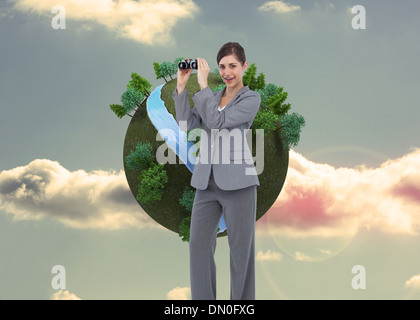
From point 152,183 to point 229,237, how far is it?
3.51ft

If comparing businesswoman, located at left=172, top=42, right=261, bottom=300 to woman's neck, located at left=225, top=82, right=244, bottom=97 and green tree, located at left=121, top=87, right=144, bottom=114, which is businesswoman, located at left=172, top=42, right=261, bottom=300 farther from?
green tree, located at left=121, top=87, right=144, bottom=114

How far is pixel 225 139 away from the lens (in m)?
4.20

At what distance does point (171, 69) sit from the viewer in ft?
17.5

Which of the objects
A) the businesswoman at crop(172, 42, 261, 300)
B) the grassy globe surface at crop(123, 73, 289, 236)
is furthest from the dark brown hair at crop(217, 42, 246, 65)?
the grassy globe surface at crop(123, 73, 289, 236)

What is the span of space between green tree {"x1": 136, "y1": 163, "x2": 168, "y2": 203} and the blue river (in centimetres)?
29

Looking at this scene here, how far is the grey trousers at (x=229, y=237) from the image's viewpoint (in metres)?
4.19

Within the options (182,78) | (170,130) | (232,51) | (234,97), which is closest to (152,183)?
(170,130)

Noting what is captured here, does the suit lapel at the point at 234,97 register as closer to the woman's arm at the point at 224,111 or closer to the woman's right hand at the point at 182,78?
the woman's arm at the point at 224,111

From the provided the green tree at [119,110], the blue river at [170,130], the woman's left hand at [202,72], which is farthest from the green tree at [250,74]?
the green tree at [119,110]

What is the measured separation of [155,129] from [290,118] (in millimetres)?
1484

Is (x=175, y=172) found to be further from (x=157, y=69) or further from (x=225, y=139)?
(x=157, y=69)

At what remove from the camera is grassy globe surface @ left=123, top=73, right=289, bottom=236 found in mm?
4938
